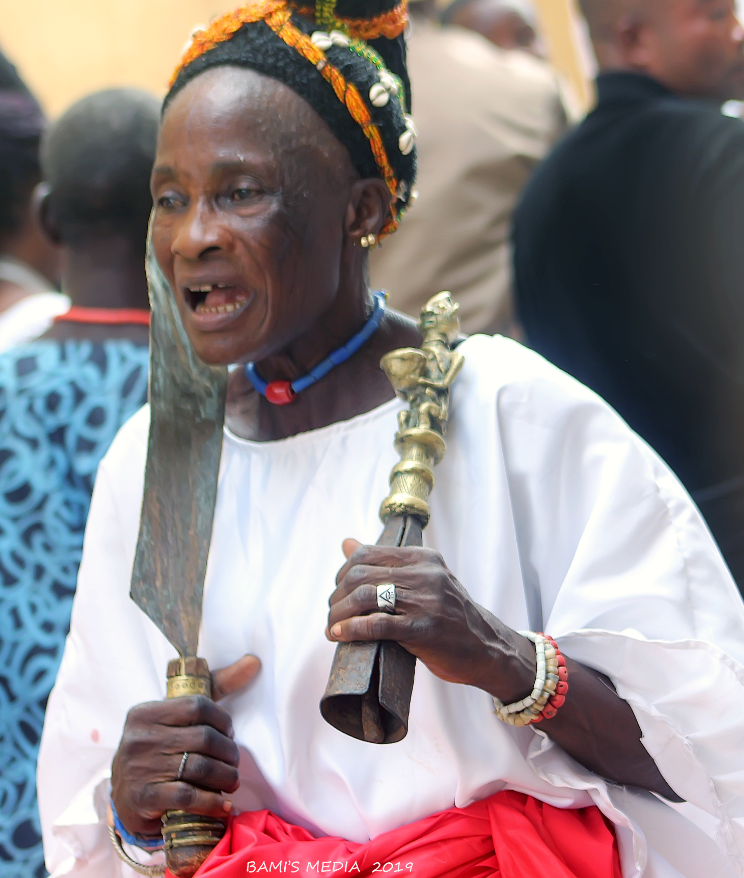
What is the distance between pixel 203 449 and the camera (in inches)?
80.3

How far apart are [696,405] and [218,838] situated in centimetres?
151

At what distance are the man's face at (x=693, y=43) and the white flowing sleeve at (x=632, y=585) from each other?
4.79 feet

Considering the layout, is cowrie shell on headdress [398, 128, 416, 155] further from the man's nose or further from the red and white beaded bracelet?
the red and white beaded bracelet

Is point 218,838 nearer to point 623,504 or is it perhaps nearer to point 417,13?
point 623,504

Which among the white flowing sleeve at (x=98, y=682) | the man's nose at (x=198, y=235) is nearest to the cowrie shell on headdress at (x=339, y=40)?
the man's nose at (x=198, y=235)

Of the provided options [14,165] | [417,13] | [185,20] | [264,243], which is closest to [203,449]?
[264,243]

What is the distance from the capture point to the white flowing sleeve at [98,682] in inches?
80.0

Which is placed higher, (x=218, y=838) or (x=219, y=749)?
(x=219, y=749)

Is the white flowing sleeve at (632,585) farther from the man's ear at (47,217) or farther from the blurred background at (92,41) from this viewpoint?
the blurred background at (92,41)

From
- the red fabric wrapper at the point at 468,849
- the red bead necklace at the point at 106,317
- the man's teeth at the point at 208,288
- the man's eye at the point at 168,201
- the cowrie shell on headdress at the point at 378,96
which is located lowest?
the red fabric wrapper at the point at 468,849

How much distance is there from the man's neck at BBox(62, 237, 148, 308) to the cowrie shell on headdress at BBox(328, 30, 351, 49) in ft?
3.66

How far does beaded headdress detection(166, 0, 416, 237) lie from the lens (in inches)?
75.4

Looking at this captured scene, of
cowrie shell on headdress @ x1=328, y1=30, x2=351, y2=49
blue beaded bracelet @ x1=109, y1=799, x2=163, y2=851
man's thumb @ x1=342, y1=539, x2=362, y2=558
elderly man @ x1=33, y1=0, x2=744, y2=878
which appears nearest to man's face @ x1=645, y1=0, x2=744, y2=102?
elderly man @ x1=33, y1=0, x2=744, y2=878

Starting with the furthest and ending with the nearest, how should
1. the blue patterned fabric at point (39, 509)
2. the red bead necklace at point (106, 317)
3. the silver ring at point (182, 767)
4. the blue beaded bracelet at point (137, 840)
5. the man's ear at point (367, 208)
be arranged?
the red bead necklace at point (106, 317) < the blue patterned fabric at point (39, 509) < the man's ear at point (367, 208) < the blue beaded bracelet at point (137, 840) < the silver ring at point (182, 767)
